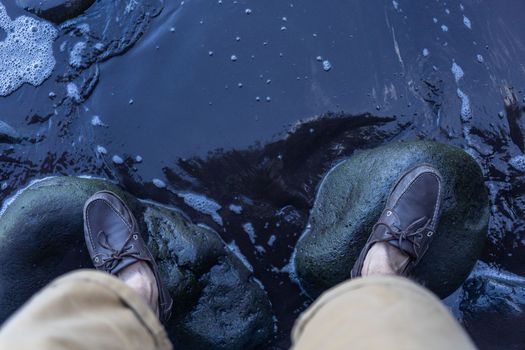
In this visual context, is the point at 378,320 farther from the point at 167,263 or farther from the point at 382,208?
the point at 167,263

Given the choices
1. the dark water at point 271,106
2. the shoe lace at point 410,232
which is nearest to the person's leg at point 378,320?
the shoe lace at point 410,232

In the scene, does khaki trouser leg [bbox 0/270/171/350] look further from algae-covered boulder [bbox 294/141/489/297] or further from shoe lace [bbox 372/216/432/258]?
shoe lace [bbox 372/216/432/258]

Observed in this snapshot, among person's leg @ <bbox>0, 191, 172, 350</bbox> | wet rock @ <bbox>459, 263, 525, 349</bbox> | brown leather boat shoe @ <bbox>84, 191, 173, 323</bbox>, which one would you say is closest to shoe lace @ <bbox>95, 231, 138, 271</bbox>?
brown leather boat shoe @ <bbox>84, 191, 173, 323</bbox>

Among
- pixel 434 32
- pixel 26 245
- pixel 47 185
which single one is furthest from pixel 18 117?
pixel 434 32

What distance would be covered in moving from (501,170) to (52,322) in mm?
2424

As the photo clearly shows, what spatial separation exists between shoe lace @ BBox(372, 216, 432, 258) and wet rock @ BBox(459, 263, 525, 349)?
51 cm

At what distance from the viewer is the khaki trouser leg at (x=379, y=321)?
1485 mm

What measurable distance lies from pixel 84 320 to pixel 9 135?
5.66 feet

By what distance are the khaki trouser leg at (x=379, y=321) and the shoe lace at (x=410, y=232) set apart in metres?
0.77

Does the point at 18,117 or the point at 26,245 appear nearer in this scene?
the point at 26,245

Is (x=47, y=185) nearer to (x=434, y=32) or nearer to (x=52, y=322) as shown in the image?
(x=52, y=322)

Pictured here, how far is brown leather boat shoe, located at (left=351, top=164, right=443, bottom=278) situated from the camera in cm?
246

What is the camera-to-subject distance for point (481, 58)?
288 centimetres

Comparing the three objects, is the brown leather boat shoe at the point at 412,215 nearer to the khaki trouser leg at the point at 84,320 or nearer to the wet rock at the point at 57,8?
the khaki trouser leg at the point at 84,320
